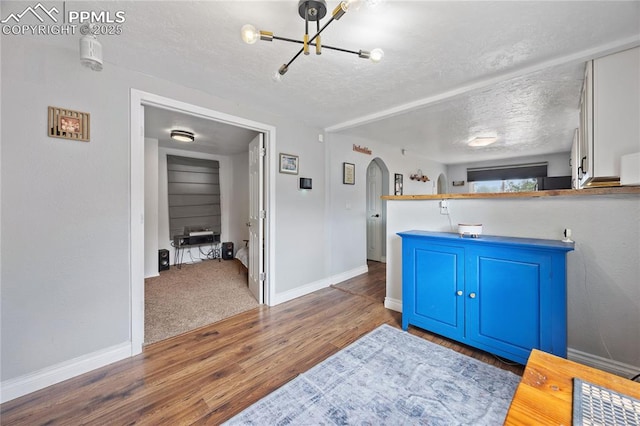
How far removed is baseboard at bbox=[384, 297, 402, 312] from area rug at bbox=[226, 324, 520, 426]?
718 mm

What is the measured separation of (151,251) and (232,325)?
268 centimetres

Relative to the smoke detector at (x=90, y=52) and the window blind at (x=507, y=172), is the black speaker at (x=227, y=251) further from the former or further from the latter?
the window blind at (x=507, y=172)

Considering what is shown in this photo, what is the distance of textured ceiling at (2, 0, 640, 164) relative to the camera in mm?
1460

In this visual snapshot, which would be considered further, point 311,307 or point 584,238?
point 311,307

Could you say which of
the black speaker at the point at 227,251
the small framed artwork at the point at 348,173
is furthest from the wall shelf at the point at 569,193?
the black speaker at the point at 227,251

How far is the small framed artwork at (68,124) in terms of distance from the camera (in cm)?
174

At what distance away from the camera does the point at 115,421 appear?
146 centimetres

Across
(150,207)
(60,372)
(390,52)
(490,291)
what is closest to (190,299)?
(60,372)

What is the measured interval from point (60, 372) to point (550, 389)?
2.79 metres

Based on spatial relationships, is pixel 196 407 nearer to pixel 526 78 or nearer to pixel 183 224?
pixel 526 78

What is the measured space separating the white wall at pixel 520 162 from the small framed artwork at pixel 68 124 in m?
8.08

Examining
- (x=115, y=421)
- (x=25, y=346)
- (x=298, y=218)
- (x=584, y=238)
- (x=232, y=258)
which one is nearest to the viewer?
(x=115, y=421)

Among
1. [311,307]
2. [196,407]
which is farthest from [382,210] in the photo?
[196,407]

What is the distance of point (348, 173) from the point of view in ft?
13.4
